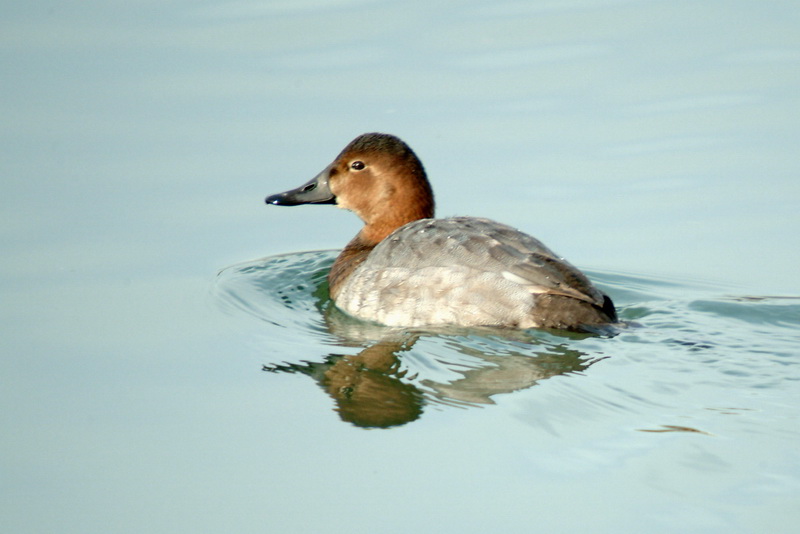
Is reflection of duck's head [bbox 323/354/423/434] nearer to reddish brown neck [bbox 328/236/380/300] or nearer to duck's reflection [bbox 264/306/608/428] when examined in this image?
duck's reflection [bbox 264/306/608/428]

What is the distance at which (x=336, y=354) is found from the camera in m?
5.99

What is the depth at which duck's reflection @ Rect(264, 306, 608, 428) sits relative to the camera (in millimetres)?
5211

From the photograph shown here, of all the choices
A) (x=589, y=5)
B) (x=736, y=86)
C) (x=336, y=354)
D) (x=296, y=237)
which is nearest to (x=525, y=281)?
(x=336, y=354)

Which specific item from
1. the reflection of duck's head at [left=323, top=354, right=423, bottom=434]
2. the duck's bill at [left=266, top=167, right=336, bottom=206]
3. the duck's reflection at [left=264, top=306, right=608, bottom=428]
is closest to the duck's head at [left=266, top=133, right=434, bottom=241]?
the duck's bill at [left=266, top=167, right=336, bottom=206]

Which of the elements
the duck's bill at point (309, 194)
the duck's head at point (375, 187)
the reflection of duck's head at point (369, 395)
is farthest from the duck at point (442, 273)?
the reflection of duck's head at point (369, 395)

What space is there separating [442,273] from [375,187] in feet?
4.18

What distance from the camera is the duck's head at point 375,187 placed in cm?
716

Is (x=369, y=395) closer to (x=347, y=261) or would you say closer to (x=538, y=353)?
(x=538, y=353)

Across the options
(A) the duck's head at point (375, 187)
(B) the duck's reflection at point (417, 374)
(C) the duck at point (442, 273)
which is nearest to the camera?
(B) the duck's reflection at point (417, 374)

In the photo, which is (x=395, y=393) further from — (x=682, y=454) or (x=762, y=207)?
(x=762, y=207)

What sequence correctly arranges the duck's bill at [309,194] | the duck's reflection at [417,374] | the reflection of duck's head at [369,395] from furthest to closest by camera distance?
the duck's bill at [309,194] < the duck's reflection at [417,374] < the reflection of duck's head at [369,395]

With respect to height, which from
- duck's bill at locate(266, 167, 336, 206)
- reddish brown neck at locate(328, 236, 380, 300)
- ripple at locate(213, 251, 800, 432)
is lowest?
ripple at locate(213, 251, 800, 432)

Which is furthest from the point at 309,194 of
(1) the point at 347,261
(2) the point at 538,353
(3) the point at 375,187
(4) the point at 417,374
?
(2) the point at 538,353

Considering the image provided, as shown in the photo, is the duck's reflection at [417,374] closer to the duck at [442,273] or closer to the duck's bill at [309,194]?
the duck at [442,273]
